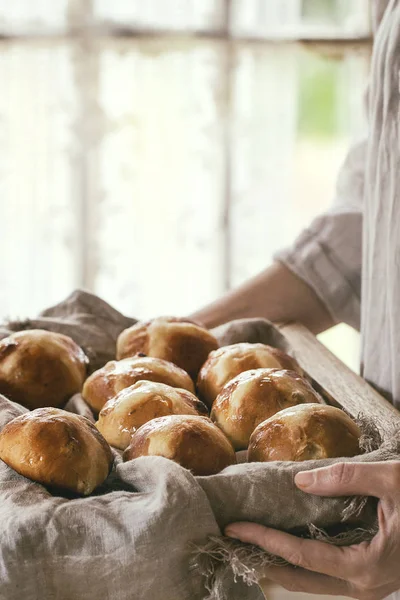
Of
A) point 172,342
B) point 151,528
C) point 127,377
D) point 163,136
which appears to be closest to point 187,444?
point 151,528

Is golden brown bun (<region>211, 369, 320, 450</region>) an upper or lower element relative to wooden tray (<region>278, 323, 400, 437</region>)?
upper

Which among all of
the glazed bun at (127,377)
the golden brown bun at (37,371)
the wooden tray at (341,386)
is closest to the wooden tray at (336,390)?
the wooden tray at (341,386)

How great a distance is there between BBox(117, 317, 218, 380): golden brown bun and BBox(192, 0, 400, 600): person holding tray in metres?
0.27

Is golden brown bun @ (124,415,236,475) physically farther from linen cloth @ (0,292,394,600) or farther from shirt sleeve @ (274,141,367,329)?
shirt sleeve @ (274,141,367,329)

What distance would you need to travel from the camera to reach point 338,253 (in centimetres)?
140

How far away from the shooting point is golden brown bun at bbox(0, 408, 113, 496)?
72 cm

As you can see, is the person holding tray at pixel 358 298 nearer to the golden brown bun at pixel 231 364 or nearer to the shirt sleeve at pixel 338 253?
the shirt sleeve at pixel 338 253

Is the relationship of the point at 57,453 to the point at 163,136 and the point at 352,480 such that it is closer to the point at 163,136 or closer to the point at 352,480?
the point at 352,480

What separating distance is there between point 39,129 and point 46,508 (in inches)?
127

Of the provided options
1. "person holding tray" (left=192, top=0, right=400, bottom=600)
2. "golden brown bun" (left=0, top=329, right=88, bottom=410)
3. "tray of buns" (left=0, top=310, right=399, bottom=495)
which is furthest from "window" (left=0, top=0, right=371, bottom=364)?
"golden brown bun" (left=0, top=329, right=88, bottom=410)

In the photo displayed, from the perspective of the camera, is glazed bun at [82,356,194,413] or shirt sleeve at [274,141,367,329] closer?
glazed bun at [82,356,194,413]

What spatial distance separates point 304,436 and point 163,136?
3188mm

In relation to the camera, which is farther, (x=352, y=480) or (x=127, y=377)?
(x=127, y=377)

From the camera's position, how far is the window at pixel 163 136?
3652 millimetres
